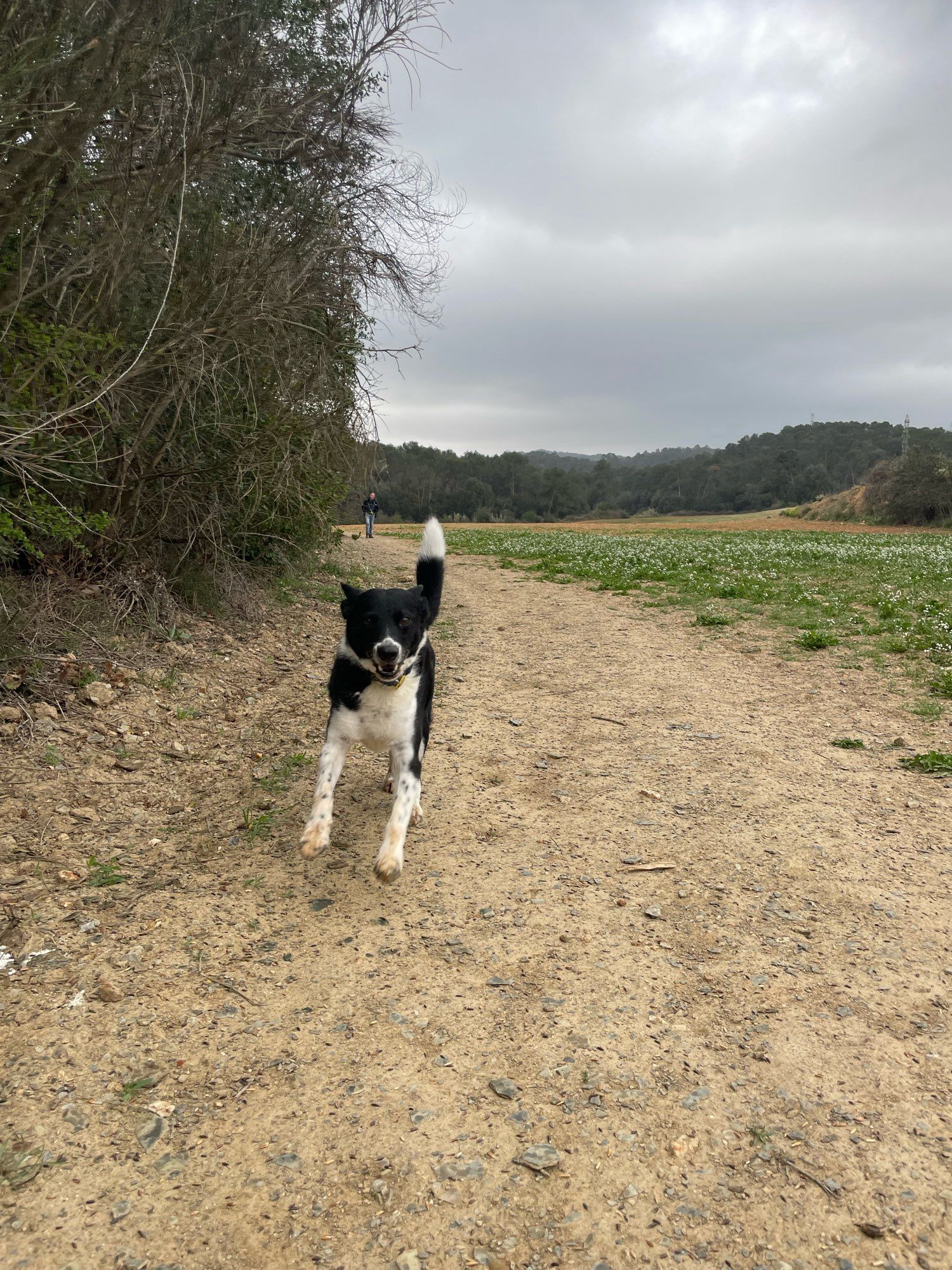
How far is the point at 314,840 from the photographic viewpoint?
3.89 meters

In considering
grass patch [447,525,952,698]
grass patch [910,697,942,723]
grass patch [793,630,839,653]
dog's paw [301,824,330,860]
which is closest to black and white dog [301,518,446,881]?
dog's paw [301,824,330,860]

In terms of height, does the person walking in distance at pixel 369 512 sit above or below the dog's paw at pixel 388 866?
above

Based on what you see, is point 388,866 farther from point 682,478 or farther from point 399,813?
point 682,478

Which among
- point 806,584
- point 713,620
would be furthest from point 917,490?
point 713,620

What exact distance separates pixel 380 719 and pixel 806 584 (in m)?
12.8

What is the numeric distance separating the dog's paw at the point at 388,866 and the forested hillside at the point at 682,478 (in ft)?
189

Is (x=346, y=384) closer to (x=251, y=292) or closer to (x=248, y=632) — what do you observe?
(x=251, y=292)

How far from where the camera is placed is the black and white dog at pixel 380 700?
406cm

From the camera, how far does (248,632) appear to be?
8789 mm

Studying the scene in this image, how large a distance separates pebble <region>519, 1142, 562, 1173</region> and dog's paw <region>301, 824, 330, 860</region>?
6.00 feet

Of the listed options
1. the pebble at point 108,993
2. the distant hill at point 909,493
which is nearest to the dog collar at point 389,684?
the pebble at point 108,993

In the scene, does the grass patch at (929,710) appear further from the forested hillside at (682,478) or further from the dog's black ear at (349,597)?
the forested hillside at (682,478)

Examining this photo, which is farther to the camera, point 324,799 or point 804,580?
point 804,580

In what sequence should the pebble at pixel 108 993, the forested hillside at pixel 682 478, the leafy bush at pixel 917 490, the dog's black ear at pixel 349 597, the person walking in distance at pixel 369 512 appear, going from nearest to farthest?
the pebble at pixel 108 993
the dog's black ear at pixel 349 597
the person walking in distance at pixel 369 512
the leafy bush at pixel 917 490
the forested hillside at pixel 682 478
